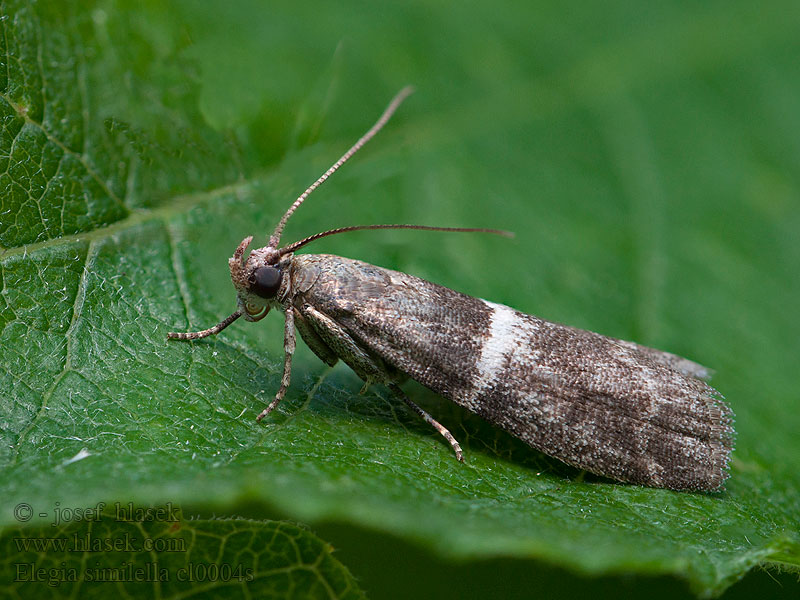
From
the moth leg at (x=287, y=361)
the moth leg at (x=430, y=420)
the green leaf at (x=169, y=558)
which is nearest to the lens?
the green leaf at (x=169, y=558)

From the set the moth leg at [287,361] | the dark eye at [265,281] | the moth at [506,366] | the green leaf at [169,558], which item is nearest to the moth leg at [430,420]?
the moth at [506,366]

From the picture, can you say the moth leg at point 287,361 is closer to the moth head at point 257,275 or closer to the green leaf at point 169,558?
the moth head at point 257,275

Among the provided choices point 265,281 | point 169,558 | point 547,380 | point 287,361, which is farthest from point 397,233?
point 169,558

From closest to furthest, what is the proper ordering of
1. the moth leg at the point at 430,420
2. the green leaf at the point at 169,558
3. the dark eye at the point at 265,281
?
1. the green leaf at the point at 169,558
2. the moth leg at the point at 430,420
3. the dark eye at the point at 265,281

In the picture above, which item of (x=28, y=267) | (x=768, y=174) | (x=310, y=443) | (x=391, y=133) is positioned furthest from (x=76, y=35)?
(x=768, y=174)

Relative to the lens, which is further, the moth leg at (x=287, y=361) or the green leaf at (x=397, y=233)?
the moth leg at (x=287, y=361)

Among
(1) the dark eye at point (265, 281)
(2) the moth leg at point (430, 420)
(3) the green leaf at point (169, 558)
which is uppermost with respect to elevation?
(1) the dark eye at point (265, 281)

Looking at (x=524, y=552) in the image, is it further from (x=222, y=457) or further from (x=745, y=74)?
(x=745, y=74)

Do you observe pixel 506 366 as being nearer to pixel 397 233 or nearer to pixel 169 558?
pixel 397 233
